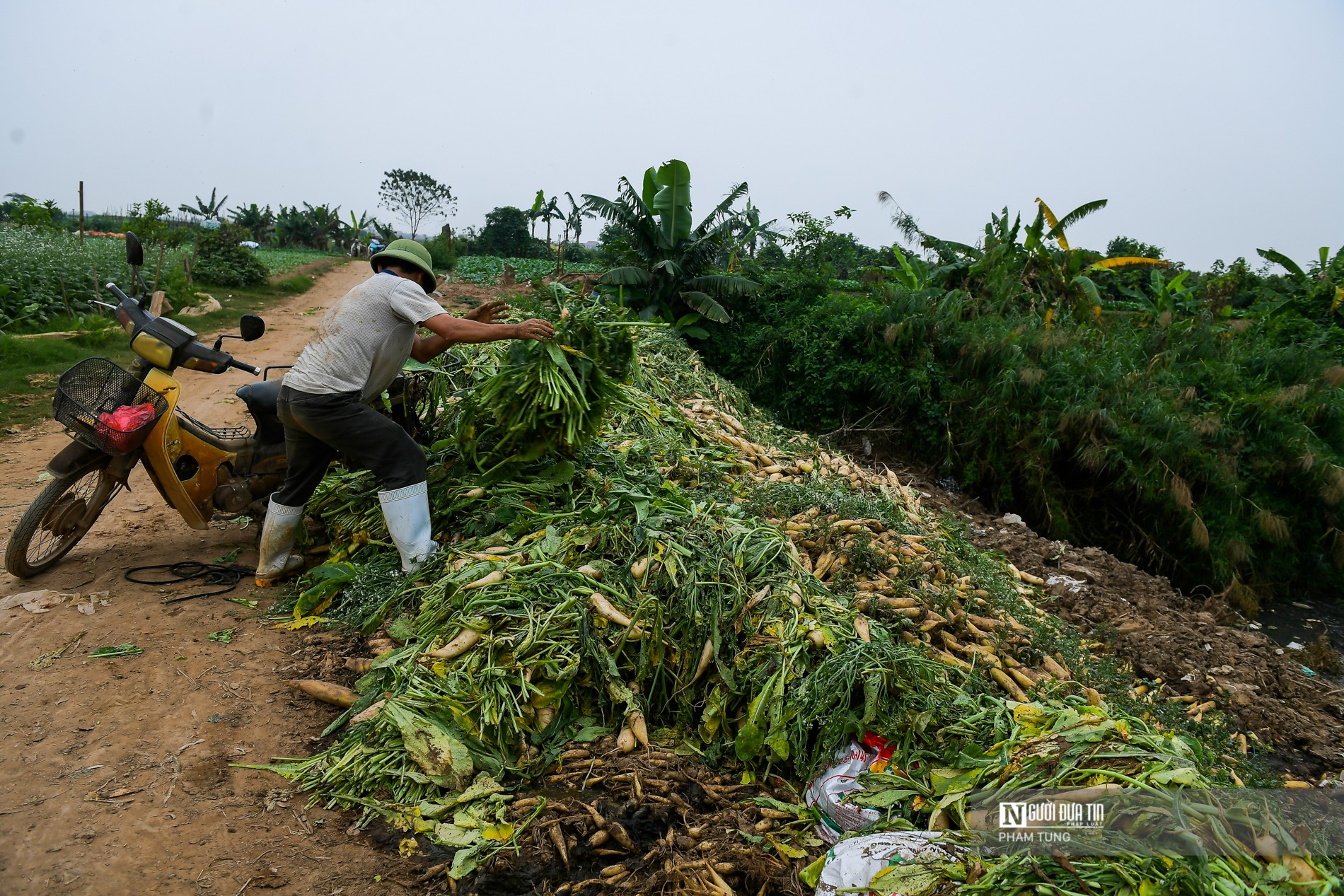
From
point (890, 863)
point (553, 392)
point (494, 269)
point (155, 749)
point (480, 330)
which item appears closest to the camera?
point (890, 863)

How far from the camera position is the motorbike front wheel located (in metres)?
3.59

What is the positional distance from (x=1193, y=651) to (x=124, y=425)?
6.31 meters

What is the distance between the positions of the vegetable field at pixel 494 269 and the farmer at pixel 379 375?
1331cm

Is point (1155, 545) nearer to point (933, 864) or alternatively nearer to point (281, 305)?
point (933, 864)

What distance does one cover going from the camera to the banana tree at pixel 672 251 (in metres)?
10.2

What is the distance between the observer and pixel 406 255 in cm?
349

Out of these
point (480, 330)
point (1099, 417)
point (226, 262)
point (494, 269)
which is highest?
point (494, 269)

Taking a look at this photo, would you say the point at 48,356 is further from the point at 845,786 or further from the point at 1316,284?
the point at 1316,284

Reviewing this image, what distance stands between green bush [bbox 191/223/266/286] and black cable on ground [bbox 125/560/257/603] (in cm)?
1361

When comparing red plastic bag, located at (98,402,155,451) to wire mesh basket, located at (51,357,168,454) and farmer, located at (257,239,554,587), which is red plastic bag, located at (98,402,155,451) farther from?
farmer, located at (257,239,554,587)

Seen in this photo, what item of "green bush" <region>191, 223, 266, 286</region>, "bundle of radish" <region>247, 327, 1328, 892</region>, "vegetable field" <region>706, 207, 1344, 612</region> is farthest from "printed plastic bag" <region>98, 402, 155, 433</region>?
"green bush" <region>191, 223, 266, 286</region>

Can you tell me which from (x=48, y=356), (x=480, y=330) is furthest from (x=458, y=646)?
(x=48, y=356)

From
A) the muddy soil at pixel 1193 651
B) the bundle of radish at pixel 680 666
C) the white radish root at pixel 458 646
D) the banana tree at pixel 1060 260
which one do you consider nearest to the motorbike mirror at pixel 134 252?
the bundle of radish at pixel 680 666

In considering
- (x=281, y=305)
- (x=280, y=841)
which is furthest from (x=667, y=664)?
(x=281, y=305)
